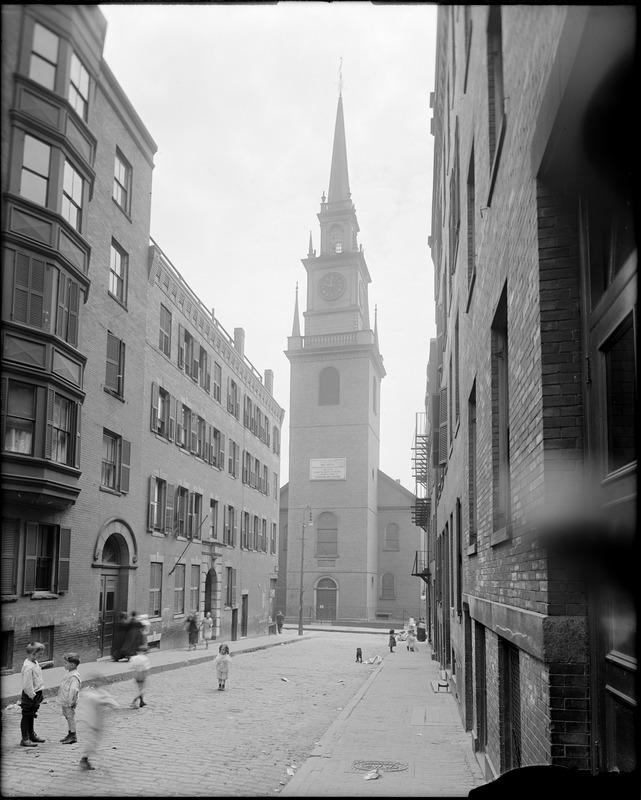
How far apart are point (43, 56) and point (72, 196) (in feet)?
45.5

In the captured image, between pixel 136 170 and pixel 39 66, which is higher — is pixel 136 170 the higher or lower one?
the higher one

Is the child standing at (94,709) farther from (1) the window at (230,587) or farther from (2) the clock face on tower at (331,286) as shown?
(2) the clock face on tower at (331,286)

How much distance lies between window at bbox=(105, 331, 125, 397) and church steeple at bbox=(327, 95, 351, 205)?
4941cm

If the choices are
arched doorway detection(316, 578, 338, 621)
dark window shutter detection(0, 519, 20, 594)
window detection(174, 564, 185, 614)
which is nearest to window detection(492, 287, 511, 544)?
dark window shutter detection(0, 519, 20, 594)

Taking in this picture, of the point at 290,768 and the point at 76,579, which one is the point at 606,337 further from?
the point at 76,579

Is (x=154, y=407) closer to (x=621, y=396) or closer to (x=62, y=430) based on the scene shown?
(x=62, y=430)

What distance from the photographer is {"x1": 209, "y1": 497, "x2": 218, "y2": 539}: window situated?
37.3 m

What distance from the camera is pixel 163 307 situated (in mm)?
30500

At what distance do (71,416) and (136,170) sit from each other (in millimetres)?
8775

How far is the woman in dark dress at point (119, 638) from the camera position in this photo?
73.6ft

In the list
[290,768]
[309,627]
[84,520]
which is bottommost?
[309,627]

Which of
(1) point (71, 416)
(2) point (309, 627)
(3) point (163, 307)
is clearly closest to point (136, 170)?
(3) point (163, 307)

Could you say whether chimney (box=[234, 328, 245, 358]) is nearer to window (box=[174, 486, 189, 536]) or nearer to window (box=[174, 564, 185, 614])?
window (box=[174, 486, 189, 536])

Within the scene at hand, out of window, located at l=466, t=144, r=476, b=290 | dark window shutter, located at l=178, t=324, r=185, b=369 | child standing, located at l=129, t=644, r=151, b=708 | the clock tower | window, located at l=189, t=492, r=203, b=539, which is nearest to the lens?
window, located at l=466, t=144, r=476, b=290
